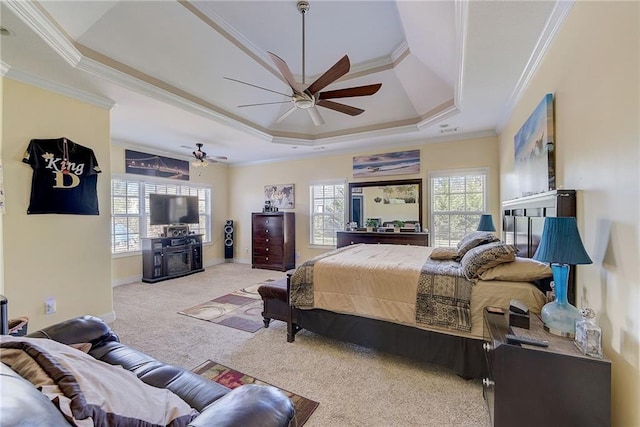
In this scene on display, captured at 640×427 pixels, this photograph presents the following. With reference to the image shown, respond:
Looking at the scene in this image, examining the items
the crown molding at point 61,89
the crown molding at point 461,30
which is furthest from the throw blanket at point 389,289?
the crown molding at point 61,89

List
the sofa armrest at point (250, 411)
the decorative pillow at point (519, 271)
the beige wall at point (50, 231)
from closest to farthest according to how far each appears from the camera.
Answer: the sofa armrest at point (250, 411) < the decorative pillow at point (519, 271) < the beige wall at point (50, 231)

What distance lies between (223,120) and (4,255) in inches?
111

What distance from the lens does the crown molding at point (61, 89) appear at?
2.62 m

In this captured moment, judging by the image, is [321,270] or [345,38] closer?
[321,270]

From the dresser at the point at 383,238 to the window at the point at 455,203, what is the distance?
1.24ft

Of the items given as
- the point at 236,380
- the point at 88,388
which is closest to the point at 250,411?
the point at 88,388

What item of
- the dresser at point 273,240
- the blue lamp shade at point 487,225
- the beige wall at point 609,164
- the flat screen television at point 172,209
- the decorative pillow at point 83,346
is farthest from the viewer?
the dresser at point 273,240

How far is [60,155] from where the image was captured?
2.90 metres

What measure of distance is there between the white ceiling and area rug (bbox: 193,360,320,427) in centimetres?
286

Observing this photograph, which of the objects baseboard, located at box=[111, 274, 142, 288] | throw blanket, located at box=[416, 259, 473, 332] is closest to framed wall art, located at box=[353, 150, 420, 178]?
throw blanket, located at box=[416, 259, 473, 332]

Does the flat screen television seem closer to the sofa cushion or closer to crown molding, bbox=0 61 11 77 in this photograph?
crown molding, bbox=0 61 11 77

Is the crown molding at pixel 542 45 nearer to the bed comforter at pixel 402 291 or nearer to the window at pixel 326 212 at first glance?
the bed comforter at pixel 402 291

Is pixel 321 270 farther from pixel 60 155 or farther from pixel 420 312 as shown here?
pixel 60 155

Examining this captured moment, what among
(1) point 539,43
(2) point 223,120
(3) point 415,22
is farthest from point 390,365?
(2) point 223,120
